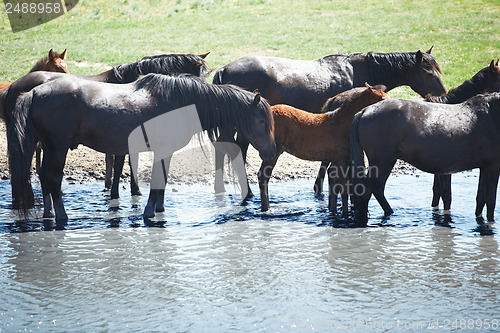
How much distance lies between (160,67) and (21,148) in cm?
252

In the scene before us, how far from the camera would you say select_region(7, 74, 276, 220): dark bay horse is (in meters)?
7.71

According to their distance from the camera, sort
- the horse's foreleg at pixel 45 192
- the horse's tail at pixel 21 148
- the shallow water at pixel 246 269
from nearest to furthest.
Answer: the shallow water at pixel 246 269
the horse's tail at pixel 21 148
the horse's foreleg at pixel 45 192

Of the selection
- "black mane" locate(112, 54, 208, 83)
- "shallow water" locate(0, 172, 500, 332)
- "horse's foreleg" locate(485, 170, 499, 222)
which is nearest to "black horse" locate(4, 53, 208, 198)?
"black mane" locate(112, 54, 208, 83)

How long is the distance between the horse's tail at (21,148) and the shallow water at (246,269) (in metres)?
0.47

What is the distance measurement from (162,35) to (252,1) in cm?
572

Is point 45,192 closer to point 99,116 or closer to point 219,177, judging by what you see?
point 99,116

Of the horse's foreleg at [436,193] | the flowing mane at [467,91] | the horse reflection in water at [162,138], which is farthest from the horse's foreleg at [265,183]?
the flowing mane at [467,91]

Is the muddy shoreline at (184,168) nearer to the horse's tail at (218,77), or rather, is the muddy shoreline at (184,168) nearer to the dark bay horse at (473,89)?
the horse's tail at (218,77)

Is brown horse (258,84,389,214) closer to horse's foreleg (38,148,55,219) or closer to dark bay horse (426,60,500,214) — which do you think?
dark bay horse (426,60,500,214)

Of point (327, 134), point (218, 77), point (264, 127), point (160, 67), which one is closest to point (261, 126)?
point (264, 127)

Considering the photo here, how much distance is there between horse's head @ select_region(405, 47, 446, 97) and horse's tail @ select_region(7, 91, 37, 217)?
230 inches

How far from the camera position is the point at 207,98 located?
8.26m

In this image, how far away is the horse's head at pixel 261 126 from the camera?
27.2ft

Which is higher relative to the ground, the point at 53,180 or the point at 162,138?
the point at 162,138
